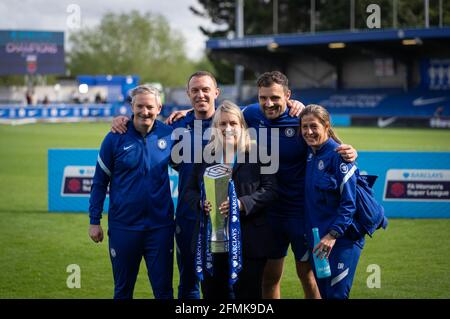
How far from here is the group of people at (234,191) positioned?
16.1ft

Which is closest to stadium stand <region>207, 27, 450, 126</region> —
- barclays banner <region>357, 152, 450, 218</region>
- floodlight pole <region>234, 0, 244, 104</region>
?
floodlight pole <region>234, 0, 244, 104</region>

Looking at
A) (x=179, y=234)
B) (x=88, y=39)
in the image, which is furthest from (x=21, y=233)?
(x=88, y=39)

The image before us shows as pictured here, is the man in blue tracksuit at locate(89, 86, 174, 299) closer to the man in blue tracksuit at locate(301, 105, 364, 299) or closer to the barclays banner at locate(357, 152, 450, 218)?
the man in blue tracksuit at locate(301, 105, 364, 299)

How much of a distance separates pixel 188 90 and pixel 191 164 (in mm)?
701

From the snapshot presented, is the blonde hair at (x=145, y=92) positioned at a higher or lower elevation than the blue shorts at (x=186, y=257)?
higher

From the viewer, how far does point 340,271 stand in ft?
16.6

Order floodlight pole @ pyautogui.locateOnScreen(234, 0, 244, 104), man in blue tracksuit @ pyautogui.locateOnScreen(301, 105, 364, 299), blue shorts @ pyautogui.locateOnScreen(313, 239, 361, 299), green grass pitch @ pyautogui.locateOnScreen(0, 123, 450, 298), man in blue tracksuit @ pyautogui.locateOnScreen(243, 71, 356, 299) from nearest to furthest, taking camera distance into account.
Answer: man in blue tracksuit @ pyautogui.locateOnScreen(301, 105, 364, 299) < blue shorts @ pyautogui.locateOnScreen(313, 239, 361, 299) < man in blue tracksuit @ pyautogui.locateOnScreen(243, 71, 356, 299) < green grass pitch @ pyautogui.locateOnScreen(0, 123, 450, 298) < floodlight pole @ pyautogui.locateOnScreen(234, 0, 244, 104)

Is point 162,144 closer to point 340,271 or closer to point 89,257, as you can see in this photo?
point 340,271

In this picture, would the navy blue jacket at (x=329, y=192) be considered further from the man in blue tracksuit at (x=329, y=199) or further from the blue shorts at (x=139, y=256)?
the blue shorts at (x=139, y=256)

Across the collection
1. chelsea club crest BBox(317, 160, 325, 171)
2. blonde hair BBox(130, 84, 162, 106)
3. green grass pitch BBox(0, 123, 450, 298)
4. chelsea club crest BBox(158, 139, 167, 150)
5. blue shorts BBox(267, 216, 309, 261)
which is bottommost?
green grass pitch BBox(0, 123, 450, 298)

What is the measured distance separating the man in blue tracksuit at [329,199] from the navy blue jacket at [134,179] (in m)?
1.14

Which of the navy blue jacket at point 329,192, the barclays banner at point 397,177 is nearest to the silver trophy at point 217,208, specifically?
the navy blue jacket at point 329,192

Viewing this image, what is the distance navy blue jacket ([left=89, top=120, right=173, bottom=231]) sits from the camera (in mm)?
5273
